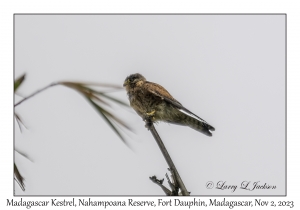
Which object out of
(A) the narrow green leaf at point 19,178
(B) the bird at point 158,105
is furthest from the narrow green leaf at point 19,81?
(B) the bird at point 158,105

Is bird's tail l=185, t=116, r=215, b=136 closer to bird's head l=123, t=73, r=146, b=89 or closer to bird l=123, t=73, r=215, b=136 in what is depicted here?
bird l=123, t=73, r=215, b=136

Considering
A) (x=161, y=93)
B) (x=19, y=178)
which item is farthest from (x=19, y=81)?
A: (x=161, y=93)

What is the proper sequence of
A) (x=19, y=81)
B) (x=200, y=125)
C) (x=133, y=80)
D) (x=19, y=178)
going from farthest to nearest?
(x=133, y=80)
(x=200, y=125)
(x=19, y=178)
(x=19, y=81)

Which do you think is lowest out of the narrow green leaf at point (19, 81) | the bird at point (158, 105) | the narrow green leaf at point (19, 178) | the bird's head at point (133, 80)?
the narrow green leaf at point (19, 178)

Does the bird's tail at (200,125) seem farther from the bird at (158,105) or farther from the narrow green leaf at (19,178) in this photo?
the narrow green leaf at (19,178)

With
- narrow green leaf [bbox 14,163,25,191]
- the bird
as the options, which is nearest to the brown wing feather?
the bird

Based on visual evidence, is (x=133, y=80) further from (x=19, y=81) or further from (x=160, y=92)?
(x=19, y=81)
